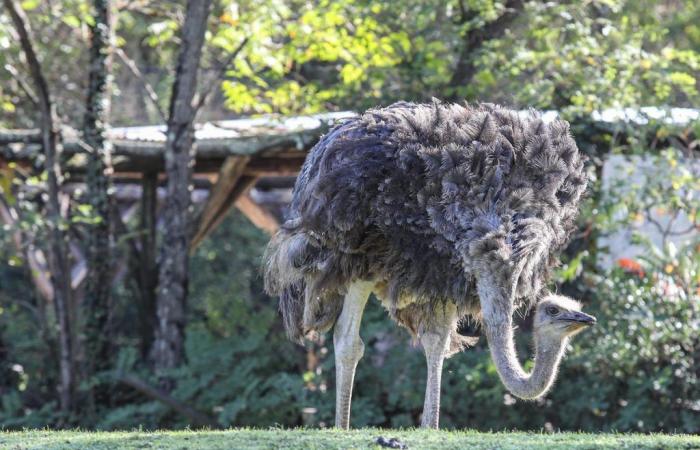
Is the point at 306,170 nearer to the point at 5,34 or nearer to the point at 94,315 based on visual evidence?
the point at 5,34

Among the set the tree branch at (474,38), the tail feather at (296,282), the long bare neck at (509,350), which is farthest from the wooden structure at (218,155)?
the long bare neck at (509,350)

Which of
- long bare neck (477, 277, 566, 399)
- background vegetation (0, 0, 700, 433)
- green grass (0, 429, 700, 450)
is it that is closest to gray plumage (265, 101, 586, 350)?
long bare neck (477, 277, 566, 399)

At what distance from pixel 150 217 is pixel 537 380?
756cm

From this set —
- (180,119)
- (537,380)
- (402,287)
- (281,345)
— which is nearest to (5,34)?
(180,119)

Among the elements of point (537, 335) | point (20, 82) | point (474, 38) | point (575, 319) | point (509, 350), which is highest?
point (474, 38)

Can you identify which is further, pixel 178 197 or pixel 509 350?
pixel 178 197

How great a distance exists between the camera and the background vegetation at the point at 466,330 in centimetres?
1090

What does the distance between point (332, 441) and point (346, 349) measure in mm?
2249

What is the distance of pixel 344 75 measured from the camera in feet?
41.1

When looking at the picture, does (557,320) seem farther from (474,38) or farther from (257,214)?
(257,214)

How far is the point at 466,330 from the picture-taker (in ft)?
40.5

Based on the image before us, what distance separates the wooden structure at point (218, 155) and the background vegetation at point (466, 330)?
0.35 m

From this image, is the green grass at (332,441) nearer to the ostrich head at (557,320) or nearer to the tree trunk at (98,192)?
the ostrich head at (557,320)

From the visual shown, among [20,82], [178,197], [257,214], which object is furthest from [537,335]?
[257,214]
